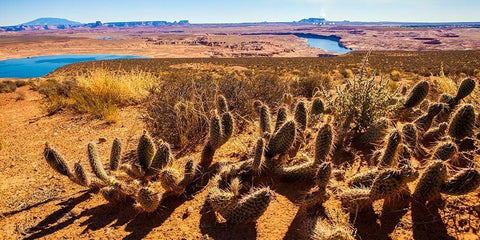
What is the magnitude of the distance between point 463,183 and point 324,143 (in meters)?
1.04

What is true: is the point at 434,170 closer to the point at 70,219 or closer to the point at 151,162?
the point at 151,162

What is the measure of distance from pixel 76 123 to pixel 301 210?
5378mm

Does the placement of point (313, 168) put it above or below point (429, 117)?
below

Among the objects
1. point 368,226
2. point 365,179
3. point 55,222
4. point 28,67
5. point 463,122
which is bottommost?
point 28,67

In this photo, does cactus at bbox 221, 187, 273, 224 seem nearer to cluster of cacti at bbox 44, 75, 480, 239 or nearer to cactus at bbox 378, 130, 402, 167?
cluster of cacti at bbox 44, 75, 480, 239

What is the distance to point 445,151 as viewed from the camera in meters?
2.30

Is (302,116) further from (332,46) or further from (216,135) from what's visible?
(332,46)

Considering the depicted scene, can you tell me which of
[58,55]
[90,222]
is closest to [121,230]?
[90,222]

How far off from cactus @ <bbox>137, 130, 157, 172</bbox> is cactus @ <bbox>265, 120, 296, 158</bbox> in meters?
1.36

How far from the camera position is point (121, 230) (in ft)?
7.25

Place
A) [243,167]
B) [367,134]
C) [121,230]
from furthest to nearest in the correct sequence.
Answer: [367,134]
[243,167]
[121,230]

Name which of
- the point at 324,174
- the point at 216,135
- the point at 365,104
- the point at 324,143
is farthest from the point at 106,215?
the point at 365,104

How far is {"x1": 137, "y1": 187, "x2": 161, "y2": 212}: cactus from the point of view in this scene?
2178 mm

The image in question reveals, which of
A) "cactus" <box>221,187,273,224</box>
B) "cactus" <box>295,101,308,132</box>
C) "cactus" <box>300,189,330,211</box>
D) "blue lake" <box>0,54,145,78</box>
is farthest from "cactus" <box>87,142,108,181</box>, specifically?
"blue lake" <box>0,54,145,78</box>
